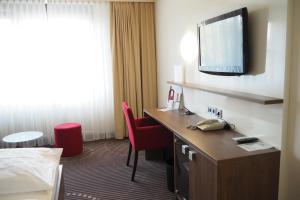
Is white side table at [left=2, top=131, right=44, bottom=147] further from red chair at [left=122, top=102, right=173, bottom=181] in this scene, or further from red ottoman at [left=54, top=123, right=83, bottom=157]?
red chair at [left=122, top=102, right=173, bottom=181]

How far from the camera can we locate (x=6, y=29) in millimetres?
4098

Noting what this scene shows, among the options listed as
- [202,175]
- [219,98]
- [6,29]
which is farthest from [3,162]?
[6,29]

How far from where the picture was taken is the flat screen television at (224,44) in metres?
2.10

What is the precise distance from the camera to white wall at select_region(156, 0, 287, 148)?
1.85 metres

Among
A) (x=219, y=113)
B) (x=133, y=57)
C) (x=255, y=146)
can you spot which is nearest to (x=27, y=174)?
(x=255, y=146)

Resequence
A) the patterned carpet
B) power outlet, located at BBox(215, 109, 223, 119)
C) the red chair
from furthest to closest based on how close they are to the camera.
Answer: the red chair
the patterned carpet
power outlet, located at BBox(215, 109, 223, 119)

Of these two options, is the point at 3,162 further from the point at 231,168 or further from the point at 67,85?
the point at 67,85

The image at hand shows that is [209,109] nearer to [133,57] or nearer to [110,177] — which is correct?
[110,177]

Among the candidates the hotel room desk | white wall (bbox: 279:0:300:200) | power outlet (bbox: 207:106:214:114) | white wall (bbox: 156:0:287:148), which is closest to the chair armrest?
white wall (bbox: 156:0:287:148)

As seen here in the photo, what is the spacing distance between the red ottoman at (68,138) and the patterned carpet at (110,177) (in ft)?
0.39

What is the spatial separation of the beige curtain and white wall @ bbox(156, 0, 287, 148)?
102 cm

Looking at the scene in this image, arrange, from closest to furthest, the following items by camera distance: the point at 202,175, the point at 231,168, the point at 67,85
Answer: the point at 231,168 < the point at 202,175 < the point at 67,85

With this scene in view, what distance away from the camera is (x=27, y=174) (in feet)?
5.60

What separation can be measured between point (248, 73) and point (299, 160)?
0.77m
